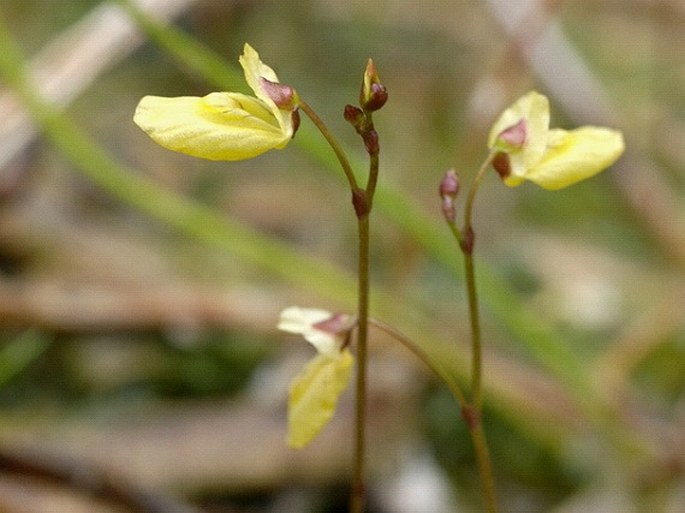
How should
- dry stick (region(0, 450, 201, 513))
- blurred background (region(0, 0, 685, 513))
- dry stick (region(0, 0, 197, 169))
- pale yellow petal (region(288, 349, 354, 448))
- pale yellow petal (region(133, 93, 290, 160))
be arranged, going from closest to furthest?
pale yellow petal (region(133, 93, 290, 160)) < pale yellow petal (region(288, 349, 354, 448)) < dry stick (region(0, 450, 201, 513)) < blurred background (region(0, 0, 685, 513)) < dry stick (region(0, 0, 197, 169))

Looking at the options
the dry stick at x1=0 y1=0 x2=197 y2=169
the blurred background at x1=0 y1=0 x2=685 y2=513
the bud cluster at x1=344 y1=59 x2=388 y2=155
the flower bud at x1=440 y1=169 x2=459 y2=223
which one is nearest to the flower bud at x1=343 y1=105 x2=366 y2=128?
the bud cluster at x1=344 y1=59 x2=388 y2=155

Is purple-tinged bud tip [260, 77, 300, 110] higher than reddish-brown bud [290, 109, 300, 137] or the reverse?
higher

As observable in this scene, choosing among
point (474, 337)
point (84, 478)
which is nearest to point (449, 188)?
point (474, 337)

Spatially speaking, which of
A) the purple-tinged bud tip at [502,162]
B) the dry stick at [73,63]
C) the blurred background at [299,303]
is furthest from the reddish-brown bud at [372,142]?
the dry stick at [73,63]

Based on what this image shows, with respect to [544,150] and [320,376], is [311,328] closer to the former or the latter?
[320,376]

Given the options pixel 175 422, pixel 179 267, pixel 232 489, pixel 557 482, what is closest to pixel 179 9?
pixel 179 267

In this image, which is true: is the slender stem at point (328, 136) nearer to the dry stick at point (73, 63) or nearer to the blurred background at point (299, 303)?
the blurred background at point (299, 303)

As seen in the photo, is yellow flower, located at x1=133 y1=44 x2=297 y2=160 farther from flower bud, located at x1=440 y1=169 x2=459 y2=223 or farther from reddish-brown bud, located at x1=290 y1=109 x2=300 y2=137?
flower bud, located at x1=440 y1=169 x2=459 y2=223

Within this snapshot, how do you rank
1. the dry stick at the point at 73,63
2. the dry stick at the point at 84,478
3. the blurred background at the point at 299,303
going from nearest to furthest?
the dry stick at the point at 84,478 < the blurred background at the point at 299,303 < the dry stick at the point at 73,63

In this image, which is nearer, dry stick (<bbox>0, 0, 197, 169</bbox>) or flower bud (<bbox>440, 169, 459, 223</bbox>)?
flower bud (<bbox>440, 169, 459, 223</bbox>)
